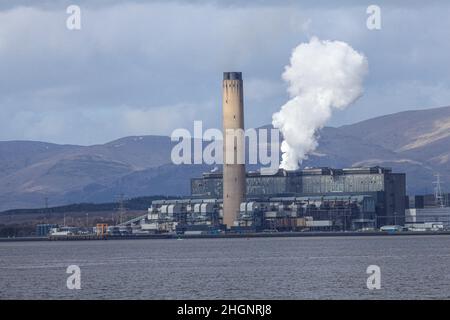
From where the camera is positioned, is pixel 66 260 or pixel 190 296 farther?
pixel 66 260

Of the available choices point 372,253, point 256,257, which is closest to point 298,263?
point 256,257

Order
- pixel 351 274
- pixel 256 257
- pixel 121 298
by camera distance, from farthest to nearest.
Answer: pixel 256 257, pixel 351 274, pixel 121 298

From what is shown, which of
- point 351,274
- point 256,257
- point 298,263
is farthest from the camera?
point 256,257
